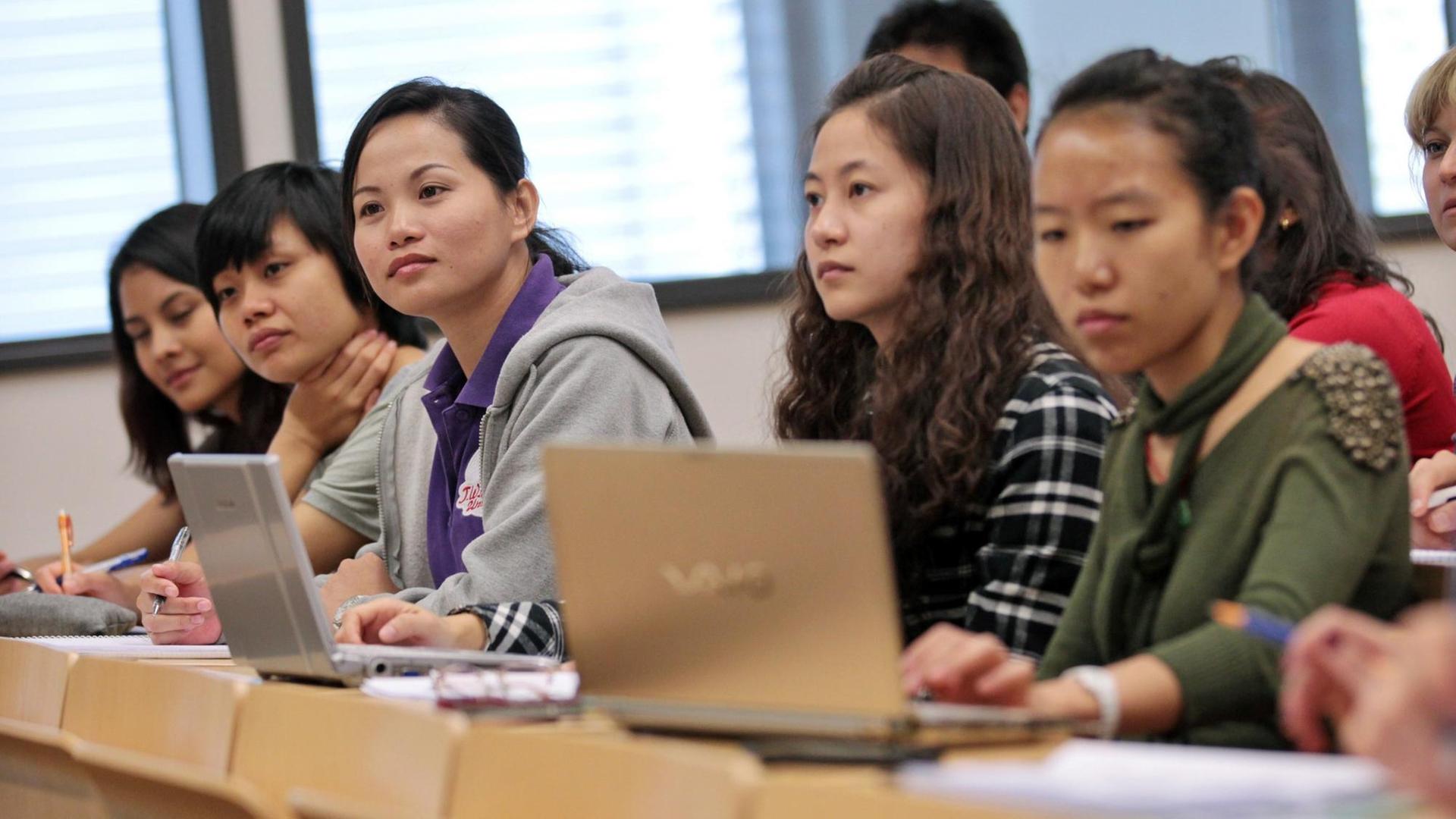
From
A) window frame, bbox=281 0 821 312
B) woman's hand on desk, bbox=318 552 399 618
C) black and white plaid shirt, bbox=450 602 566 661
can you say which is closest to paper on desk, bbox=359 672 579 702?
black and white plaid shirt, bbox=450 602 566 661

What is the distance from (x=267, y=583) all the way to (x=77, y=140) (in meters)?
2.84

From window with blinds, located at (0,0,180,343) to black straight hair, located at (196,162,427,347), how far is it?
1359 mm

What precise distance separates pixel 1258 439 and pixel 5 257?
349 centimetres

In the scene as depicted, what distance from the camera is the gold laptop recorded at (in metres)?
1.00

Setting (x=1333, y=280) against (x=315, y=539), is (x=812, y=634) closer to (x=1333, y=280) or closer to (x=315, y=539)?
Result: (x=1333, y=280)

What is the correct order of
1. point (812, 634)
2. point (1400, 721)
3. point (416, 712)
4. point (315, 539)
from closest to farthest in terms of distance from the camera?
point (1400, 721)
point (812, 634)
point (416, 712)
point (315, 539)

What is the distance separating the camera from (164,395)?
331 cm

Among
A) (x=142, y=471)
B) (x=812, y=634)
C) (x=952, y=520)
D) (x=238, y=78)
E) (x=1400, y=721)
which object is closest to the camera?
(x=1400, y=721)

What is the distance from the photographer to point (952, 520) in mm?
1672

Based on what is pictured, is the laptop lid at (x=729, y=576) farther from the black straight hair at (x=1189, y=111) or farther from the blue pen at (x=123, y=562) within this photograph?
the blue pen at (x=123, y=562)

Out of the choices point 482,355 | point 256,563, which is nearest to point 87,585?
point 482,355

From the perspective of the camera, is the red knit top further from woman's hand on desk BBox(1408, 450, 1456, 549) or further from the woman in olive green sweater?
the woman in olive green sweater

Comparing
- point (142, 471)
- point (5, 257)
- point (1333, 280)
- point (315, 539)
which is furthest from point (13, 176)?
point (1333, 280)

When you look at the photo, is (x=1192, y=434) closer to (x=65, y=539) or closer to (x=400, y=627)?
(x=400, y=627)
